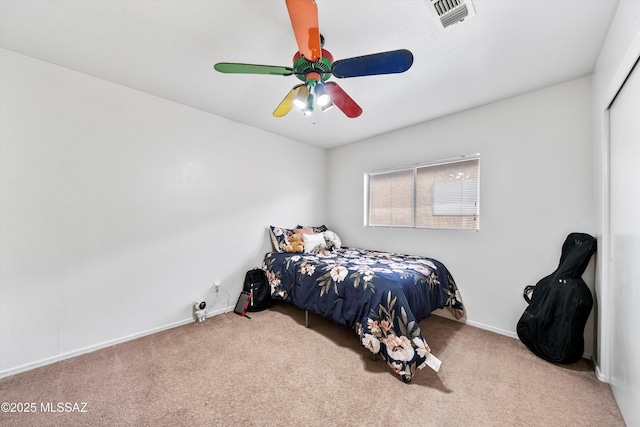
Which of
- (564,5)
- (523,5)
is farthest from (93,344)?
(564,5)

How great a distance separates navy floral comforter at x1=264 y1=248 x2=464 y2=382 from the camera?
176cm

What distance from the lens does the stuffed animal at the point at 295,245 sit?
3.28 m

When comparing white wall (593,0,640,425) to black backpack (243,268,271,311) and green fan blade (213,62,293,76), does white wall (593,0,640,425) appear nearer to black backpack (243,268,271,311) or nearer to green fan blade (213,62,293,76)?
green fan blade (213,62,293,76)

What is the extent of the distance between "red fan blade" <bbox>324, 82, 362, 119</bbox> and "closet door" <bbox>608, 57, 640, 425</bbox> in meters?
1.53

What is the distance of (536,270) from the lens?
2281 millimetres

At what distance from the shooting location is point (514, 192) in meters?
2.41

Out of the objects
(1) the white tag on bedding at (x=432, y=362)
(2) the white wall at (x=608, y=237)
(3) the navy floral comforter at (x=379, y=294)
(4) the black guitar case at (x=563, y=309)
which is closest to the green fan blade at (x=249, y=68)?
(3) the navy floral comforter at (x=379, y=294)

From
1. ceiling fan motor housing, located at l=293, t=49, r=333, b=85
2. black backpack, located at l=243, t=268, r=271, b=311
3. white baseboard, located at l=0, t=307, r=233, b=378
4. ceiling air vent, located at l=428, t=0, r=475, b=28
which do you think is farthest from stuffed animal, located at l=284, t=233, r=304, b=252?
ceiling air vent, located at l=428, t=0, r=475, b=28

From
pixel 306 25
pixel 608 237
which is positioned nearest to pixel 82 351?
pixel 306 25

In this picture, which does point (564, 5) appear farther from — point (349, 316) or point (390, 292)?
point (349, 316)

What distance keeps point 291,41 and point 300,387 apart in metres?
2.42

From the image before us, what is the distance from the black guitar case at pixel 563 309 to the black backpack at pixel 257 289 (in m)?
2.71

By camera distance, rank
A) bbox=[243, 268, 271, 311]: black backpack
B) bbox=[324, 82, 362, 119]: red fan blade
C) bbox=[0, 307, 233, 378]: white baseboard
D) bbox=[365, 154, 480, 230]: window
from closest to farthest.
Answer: bbox=[324, 82, 362, 119]: red fan blade
bbox=[0, 307, 233, 378]: white baseboard
bbox=[365, 154, 480, 230]: window
bbox=[243, 268, 271, 311]: black backpack

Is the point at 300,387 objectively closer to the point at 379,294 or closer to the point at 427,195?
the point at 379,294
